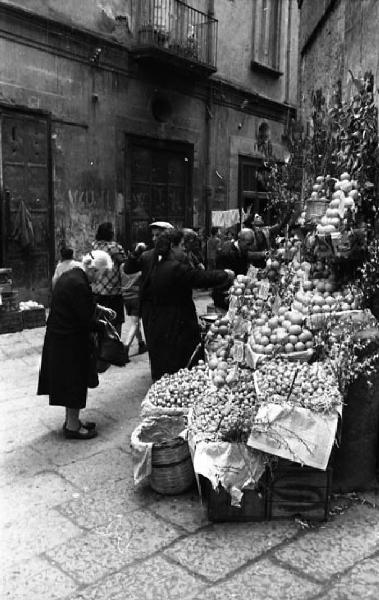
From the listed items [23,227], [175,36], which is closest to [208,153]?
[175,36]

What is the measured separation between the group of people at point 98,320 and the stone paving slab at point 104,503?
95 centimetres

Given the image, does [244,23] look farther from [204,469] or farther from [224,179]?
[204,469]

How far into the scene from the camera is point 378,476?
13.8 ft

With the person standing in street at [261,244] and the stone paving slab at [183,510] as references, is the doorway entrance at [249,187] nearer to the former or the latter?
the person standing in street at [261,244]

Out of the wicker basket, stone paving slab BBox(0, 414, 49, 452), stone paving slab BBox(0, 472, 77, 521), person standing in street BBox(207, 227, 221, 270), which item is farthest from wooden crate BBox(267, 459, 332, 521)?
person standing in street BBox(207, 227, 221, 270)

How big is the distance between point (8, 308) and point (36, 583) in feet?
20.7

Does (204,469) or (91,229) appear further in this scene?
(91,229)

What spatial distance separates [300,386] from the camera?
3.74 metres

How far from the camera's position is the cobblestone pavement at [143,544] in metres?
3.06

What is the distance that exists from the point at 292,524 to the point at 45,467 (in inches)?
75.0

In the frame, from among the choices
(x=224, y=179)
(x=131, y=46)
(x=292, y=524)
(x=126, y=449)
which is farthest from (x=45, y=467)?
(x=224, y=179)

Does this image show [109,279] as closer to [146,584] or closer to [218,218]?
[146,584]

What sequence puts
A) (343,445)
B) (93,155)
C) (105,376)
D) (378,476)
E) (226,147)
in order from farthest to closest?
(226,147), (93,155), (105,376), (378,476), (343,445)

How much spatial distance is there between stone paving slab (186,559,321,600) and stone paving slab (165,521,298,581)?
0.08 metres
